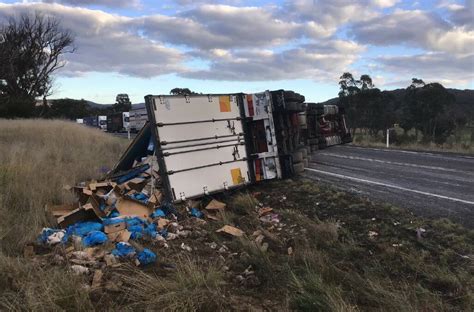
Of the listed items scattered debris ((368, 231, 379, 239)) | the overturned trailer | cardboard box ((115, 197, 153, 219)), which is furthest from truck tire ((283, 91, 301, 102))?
scattered debris ((368, 231, 379, 239))

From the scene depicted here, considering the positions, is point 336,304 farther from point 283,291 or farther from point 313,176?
point 313,176

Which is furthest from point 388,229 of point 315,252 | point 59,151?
point 59,151

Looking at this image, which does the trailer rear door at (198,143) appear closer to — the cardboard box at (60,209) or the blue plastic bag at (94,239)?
the cardboard box at (60,209)

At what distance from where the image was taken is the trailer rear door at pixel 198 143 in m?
8.36

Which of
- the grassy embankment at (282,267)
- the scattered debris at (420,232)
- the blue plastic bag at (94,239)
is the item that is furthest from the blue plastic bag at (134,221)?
the scattered debris at (420,232)

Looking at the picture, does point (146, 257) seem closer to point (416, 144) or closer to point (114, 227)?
point (114, 227)

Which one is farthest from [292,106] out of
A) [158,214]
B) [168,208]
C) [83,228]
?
[83,228]

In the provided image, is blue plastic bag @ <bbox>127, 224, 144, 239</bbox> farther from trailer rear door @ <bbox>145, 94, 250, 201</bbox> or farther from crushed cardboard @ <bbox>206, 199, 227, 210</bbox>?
crushed cardboard @ <bbox>206, 199, 227, 210</bbox>

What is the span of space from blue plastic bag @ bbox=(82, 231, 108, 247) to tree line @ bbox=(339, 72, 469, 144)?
39.3 meters

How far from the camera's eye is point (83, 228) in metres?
6.54

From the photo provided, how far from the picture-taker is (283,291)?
479cm

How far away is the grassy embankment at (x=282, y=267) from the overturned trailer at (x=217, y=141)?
1128mm

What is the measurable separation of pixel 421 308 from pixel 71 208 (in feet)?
17.9

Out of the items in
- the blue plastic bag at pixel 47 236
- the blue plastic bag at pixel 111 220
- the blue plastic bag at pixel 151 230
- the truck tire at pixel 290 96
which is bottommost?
the blue plastic bag at pixel 151 230
